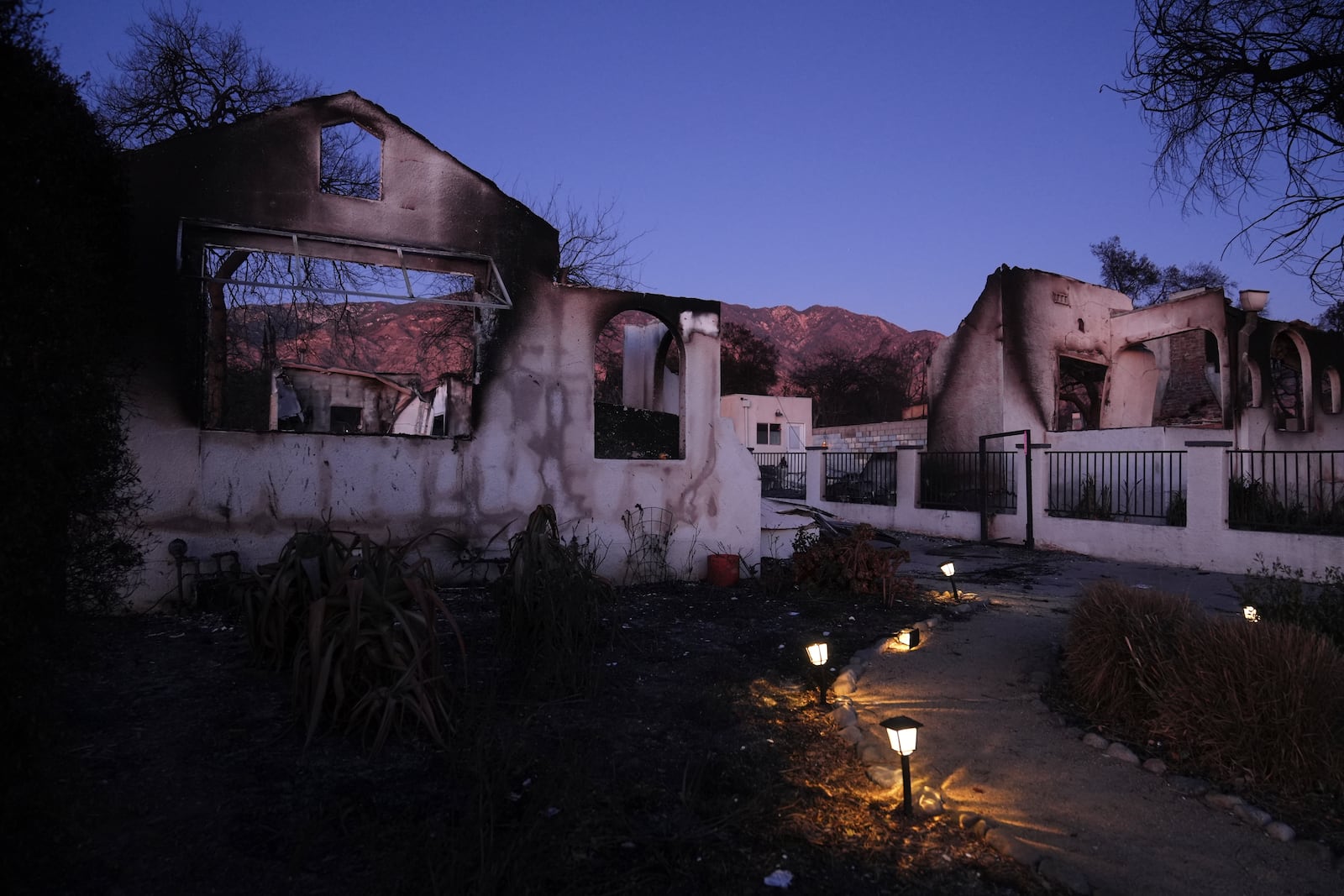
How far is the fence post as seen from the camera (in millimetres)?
20484

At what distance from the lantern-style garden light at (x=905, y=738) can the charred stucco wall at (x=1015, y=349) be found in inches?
651

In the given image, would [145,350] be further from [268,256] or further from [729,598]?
[268,256]

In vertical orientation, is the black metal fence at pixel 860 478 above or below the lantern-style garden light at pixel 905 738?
above

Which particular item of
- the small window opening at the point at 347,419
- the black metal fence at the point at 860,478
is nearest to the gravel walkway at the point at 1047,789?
the black metal fence at the point at 860,478

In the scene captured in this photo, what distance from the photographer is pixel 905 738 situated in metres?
3.48

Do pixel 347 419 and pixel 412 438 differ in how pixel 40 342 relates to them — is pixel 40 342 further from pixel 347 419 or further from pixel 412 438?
pixel 347 419

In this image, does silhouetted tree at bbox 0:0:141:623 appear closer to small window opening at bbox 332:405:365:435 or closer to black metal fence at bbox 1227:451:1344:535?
black metal fence at bbox 1227:451:1344:535

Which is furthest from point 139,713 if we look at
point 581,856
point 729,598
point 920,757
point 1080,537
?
point 1080,537

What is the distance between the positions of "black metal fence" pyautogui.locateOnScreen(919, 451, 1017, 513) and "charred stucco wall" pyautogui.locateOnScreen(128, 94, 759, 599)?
27.3ft

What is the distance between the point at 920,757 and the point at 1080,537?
1109 cm

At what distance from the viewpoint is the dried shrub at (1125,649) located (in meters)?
4.62

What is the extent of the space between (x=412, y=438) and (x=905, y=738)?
6.24 m

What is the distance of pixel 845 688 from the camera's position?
543cm

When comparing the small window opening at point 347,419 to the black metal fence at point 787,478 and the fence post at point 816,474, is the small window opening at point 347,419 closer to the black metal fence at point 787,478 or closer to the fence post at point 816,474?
the black metal fence at point 787,478
